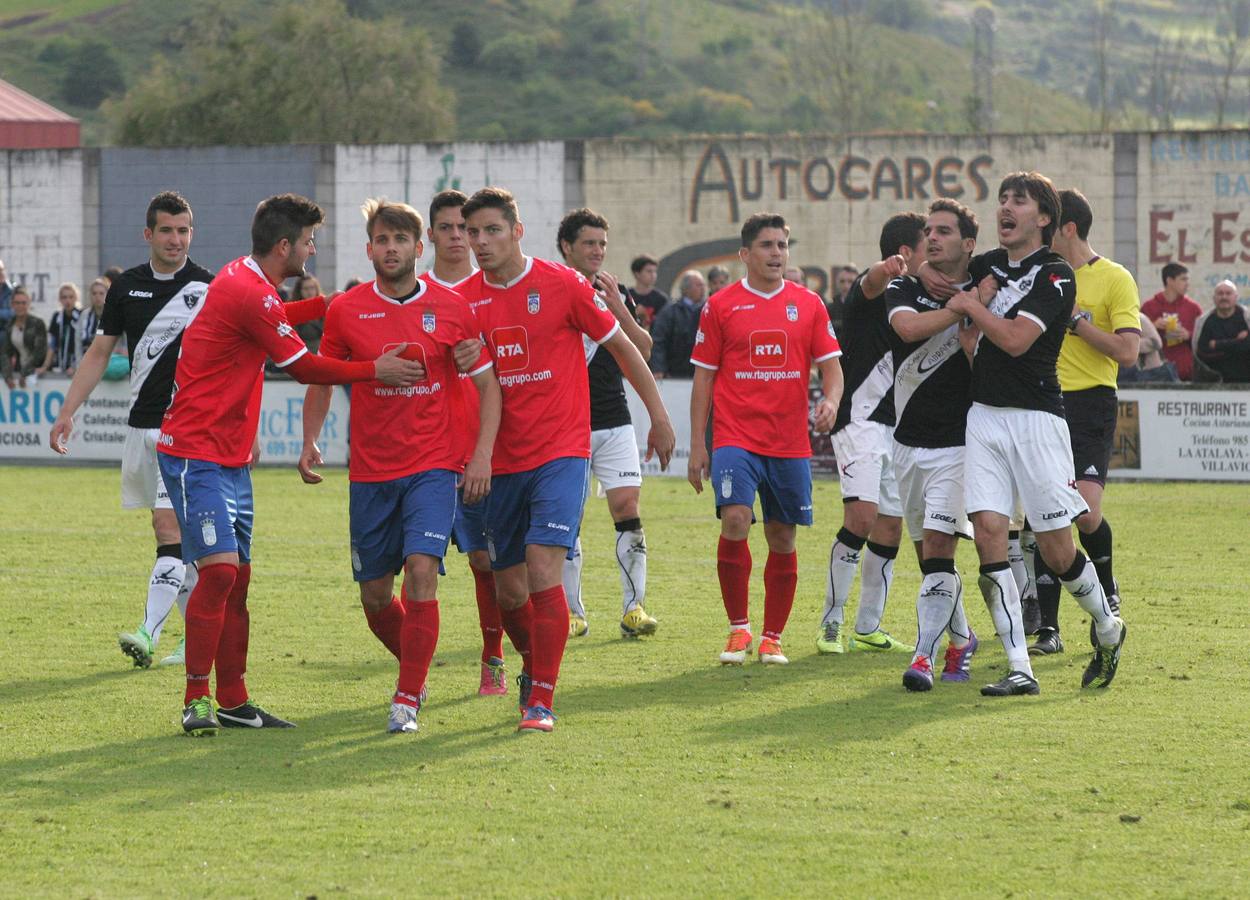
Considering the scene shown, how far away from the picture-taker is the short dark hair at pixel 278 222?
23.7ft

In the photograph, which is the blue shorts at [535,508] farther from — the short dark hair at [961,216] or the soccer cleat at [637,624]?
the soccer cleat at [637,624]

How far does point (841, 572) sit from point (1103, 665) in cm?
170

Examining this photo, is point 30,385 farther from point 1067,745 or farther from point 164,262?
point 1067,745

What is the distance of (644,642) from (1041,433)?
2.83 m

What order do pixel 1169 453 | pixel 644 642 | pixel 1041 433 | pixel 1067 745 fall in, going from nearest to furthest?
pixel 1067 745 → pixel 1041 433 → pixel 644 642 → pixel 1169 453

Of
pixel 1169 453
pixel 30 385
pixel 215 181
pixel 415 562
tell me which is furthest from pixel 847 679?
pixel 215 181

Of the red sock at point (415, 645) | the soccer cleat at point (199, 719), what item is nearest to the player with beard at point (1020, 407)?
the red sock at point (415, 645)

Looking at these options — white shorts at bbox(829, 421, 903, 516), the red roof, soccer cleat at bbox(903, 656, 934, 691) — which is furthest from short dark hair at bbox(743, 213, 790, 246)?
the red roof

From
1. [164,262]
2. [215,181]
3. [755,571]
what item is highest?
[215,181]

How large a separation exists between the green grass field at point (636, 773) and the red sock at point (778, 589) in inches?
9.9

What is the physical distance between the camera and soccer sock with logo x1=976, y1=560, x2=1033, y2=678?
25.9 feet

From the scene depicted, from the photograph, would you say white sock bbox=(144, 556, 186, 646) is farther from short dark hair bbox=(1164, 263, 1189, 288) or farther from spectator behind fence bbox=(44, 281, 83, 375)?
spectator behind fence bbox=(44, 281, 83, 375)

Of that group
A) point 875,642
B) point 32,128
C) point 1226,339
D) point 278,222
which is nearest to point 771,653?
point 875,642

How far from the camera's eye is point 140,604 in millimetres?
10969
